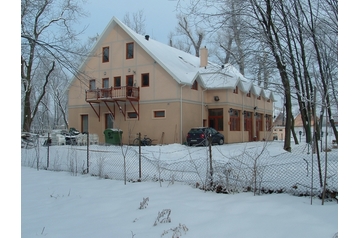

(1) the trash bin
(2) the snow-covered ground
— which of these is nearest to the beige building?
(1) the trash bin

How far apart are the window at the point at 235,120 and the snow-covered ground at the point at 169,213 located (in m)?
18.0

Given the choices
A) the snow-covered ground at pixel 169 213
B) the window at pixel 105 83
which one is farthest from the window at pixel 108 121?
the snow-covered ground at pixel 169 213

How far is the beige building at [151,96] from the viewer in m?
22.2

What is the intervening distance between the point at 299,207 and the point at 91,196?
4190 millimetres

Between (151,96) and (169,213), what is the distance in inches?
722

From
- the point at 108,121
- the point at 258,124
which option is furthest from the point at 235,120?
the point at 108,121

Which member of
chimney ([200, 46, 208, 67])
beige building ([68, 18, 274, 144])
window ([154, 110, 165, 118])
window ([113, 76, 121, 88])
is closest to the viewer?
beige building ([68, 18, 274, 144])

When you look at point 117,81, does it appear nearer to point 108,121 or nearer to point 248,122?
point 108,121

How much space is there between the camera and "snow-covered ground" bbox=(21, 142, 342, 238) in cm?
451

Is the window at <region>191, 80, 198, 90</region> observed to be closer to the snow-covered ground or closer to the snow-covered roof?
the snow-covered roof

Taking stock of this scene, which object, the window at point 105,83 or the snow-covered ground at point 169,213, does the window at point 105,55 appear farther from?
the snow-covered ground at point 169,213

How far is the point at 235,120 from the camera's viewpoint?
25516 millimetres

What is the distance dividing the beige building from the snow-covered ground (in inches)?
580

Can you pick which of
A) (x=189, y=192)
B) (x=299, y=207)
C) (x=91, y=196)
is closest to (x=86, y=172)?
(x=91, y=196)
